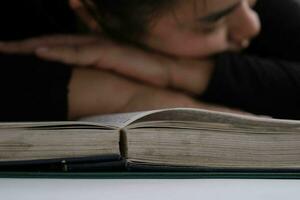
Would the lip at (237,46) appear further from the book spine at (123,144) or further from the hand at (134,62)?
the book spine at (123,144)

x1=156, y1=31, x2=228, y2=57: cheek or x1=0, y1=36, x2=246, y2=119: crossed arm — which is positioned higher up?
x1=156, y1=31, x2=228, y2=57: cheek

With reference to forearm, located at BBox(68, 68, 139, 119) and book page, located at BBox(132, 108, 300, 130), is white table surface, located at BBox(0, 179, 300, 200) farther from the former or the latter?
forearm, located at BBox(68, 68, 139, 119)

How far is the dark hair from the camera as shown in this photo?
47 centimetres

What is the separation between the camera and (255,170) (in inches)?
13.4

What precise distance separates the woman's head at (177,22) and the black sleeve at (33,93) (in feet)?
0.28

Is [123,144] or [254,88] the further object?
[254,88]

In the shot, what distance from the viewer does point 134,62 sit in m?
0.51

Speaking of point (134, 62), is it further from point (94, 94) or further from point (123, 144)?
point (123, 144)

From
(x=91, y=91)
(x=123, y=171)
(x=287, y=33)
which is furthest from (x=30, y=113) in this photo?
(x=287, y=33)

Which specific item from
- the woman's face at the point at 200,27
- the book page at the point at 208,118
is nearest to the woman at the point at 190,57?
the woman's face at the point at 200,27

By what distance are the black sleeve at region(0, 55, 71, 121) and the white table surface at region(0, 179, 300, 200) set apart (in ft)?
0.50

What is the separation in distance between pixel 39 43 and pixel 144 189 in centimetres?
30

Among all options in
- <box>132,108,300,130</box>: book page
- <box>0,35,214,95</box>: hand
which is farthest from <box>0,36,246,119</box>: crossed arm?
<box>132,108,300,130</box>: book page

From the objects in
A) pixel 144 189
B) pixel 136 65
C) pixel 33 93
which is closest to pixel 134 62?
pixel 136 65
